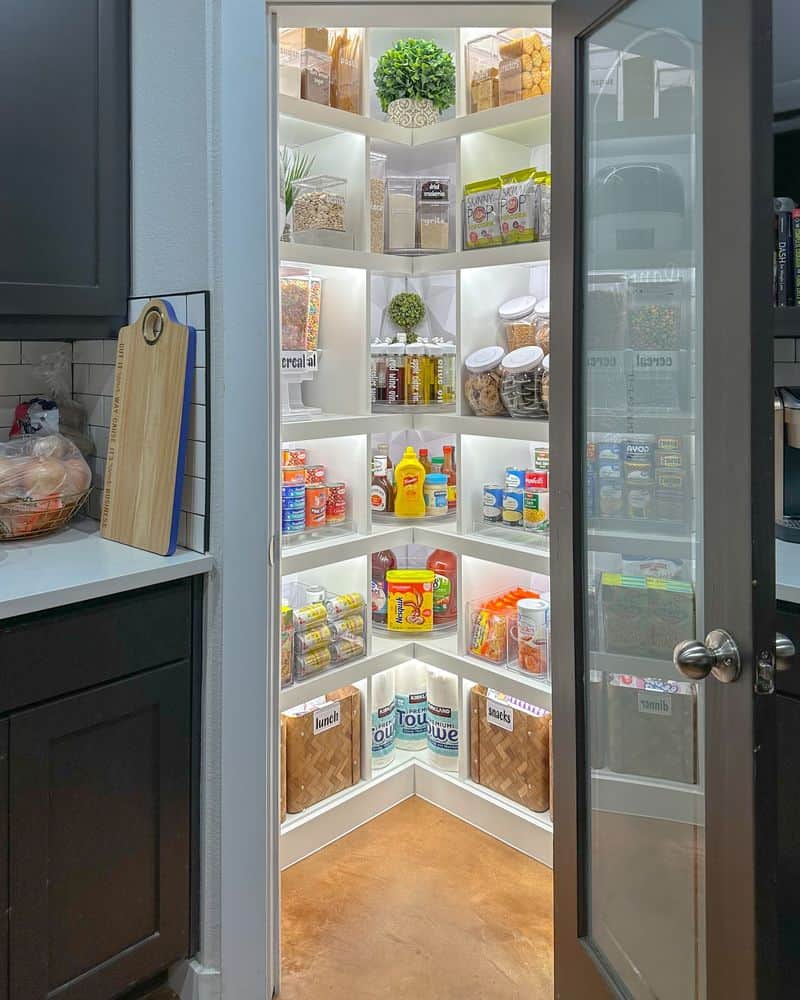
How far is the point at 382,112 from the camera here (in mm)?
2559

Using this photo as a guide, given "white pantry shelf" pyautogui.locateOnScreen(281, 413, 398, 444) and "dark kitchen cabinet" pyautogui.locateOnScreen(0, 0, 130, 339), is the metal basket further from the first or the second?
"white pantry shelf" pyautogui.locateOnScreen(281, 413, 398, 444)

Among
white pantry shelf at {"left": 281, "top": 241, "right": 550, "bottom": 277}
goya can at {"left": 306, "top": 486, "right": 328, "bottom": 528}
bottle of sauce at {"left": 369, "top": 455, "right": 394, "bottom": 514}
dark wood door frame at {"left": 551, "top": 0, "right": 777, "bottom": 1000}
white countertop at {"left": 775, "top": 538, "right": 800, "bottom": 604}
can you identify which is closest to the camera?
dark wood door frame at {"left": 551, "top": 0, "right": 777, "bottom": 1000}

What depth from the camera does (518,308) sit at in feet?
7.92

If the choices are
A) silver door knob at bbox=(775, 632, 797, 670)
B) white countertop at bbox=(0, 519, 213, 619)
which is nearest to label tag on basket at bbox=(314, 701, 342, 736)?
white countertop at bbox=(0, 519, 213, 619)

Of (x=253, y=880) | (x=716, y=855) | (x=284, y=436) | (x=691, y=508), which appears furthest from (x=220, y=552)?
(x=716, y=855)

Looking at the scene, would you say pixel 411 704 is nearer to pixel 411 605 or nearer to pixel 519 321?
pixel 411 605

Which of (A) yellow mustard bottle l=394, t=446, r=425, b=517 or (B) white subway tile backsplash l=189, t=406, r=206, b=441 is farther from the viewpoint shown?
(A) yellow mustard bottle l=394, t=446, r=425, b=517

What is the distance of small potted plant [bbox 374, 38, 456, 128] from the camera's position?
2402 mm

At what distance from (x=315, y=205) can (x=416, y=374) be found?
563 mm

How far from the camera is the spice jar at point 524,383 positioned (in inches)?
89.4

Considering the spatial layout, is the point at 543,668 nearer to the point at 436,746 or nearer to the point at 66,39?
the point at 436,746

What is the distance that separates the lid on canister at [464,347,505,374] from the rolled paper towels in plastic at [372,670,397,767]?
38.0 inches

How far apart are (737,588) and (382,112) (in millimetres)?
2002

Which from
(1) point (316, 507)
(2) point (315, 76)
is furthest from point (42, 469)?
(2) point (315, 76)
